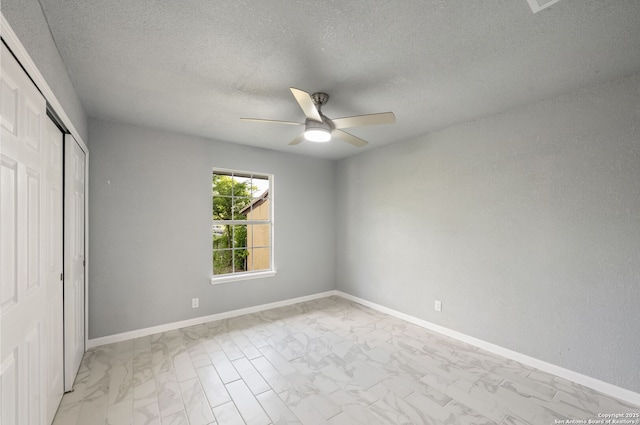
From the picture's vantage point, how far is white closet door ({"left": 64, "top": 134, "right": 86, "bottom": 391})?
2.16 m

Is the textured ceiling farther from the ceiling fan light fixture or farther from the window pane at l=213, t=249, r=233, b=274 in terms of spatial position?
the window pane at l=213, t=249, r=233, b=274

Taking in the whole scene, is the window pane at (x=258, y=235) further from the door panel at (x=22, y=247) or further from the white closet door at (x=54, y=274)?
the door panel at (x=22, y=247)

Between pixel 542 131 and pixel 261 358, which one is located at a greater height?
pixel 542 131

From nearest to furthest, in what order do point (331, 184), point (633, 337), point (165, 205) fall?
point (633, 337) < point (165, 205) < point (331, 184)

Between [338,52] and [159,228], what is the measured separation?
A: 2.89 metres

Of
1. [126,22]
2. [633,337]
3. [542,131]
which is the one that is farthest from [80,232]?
[633,337]

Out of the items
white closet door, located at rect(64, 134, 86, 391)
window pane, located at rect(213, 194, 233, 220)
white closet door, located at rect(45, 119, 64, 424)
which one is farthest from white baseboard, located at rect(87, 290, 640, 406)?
window pane, located at rect(213, 194, 233, 220)

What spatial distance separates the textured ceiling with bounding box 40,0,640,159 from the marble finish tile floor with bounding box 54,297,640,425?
2.48 meters

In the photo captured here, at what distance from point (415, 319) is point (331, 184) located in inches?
101

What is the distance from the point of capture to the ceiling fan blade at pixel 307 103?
189 cm

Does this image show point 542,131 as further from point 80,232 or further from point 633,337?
point 80,232

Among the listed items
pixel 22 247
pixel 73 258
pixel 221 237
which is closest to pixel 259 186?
pixel 221 237

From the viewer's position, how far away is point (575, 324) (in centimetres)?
241

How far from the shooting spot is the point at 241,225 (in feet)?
13.7
